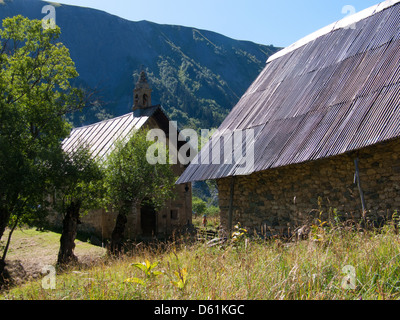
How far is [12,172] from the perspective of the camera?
1094 cm

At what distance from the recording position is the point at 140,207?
2081 centimetres

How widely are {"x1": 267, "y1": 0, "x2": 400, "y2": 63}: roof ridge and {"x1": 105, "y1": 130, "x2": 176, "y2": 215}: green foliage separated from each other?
288 inches

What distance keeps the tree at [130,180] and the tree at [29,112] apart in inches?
141

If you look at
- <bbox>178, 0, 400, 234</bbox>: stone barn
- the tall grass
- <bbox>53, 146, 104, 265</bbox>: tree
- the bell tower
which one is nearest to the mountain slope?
the bell tower

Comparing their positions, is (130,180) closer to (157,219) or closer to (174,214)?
(157,219)

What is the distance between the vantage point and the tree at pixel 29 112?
1113cm

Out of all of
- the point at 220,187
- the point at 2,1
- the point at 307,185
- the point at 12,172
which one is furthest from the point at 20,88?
the point at 2,1

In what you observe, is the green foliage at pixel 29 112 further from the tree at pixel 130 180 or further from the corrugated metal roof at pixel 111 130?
the corrugated metal roof at pixel 111 130

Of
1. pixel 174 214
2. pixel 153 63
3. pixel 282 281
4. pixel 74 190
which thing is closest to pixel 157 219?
pixel 174 214

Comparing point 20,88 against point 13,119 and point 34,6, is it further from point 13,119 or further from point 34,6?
point 34,6

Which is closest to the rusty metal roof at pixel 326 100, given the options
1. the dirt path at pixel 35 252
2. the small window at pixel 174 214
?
the dirt path at pixel 35 252

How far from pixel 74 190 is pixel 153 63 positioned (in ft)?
324

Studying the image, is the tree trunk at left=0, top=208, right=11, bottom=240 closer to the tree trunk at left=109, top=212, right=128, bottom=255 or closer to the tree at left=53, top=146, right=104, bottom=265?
the tree at left=53, top=146, right=104, bottom=265

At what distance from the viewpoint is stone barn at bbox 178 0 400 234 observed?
734 centimetres
